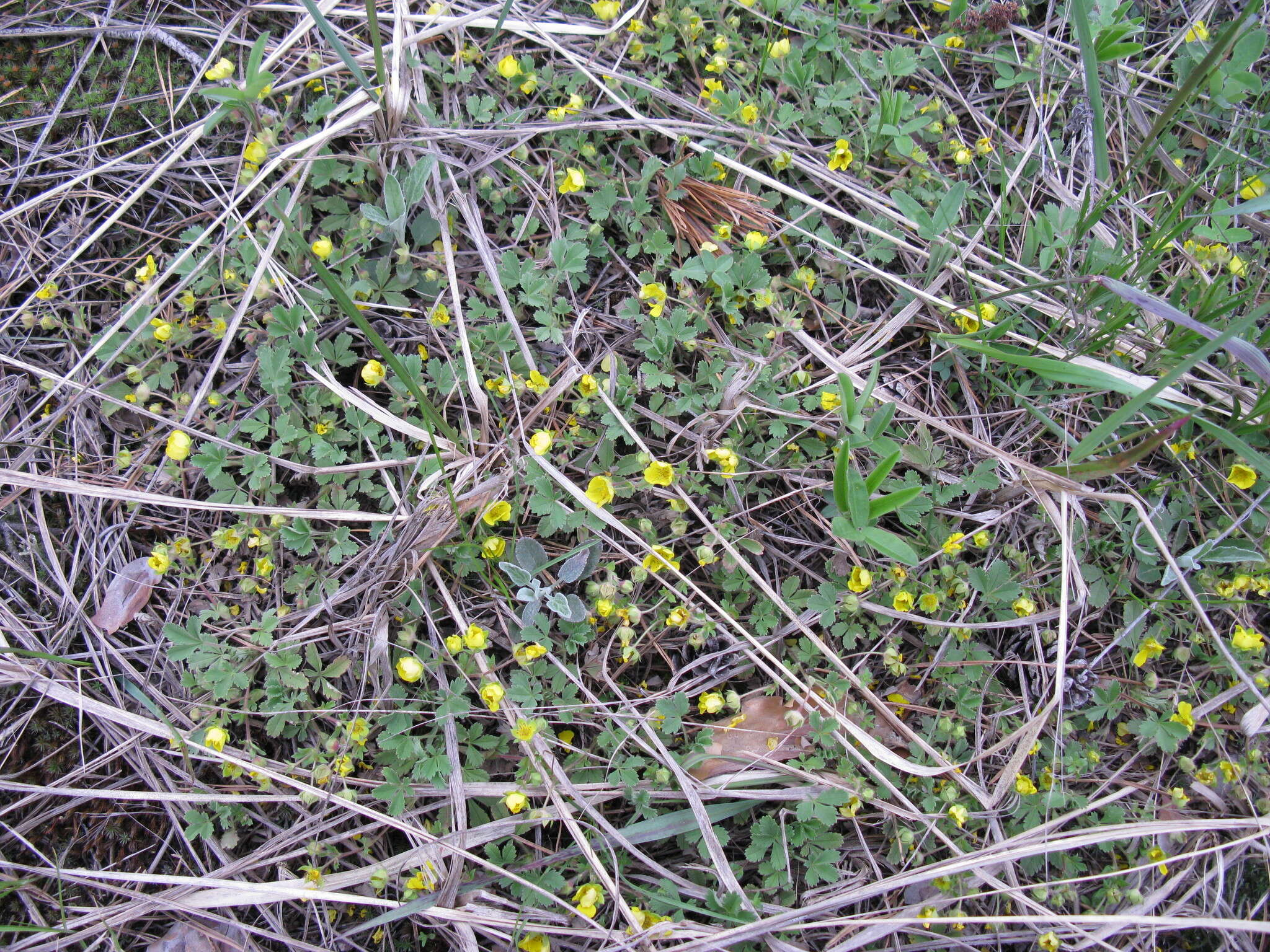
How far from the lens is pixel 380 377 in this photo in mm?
2520

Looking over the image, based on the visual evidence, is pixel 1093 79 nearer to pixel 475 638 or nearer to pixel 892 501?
pixel 892 501

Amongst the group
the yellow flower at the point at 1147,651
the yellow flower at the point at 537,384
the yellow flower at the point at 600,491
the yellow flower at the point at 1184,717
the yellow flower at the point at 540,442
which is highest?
the yellow flower at the point at 1147,651

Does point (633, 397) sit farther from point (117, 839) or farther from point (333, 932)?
point (117, 839)

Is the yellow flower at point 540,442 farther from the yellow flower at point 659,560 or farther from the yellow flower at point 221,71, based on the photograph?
the yellow flower at point 221,71

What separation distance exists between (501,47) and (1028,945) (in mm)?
3478

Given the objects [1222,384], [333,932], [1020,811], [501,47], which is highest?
[1222,384]

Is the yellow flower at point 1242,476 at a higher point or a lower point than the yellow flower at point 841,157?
lower

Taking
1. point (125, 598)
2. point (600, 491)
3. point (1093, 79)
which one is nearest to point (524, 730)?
point (600, 491)

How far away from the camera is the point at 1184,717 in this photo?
7.92ft

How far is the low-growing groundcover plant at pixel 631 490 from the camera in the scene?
2303mm

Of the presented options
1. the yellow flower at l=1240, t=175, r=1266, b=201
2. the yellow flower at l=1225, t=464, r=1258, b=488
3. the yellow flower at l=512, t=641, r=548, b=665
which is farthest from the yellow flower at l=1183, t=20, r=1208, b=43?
the yellow flower at l=512, t=641, r=548, b=665

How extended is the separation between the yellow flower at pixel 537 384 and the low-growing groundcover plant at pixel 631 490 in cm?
6

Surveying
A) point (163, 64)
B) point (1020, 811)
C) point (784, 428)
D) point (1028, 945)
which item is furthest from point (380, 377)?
point (1028, 945)

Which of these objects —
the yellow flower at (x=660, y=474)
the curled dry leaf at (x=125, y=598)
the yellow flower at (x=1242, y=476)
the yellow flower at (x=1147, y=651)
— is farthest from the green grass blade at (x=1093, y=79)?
the curled dry leaf at (x=125, y=598)
